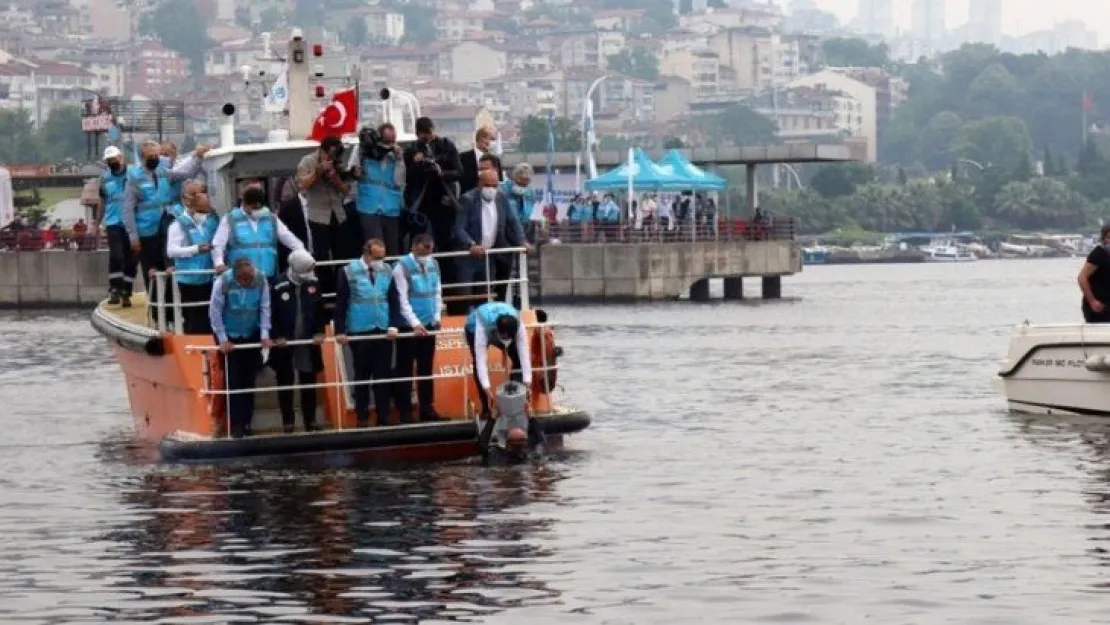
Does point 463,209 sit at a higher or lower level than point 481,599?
higher

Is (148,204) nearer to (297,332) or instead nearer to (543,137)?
Answer: (297,332)

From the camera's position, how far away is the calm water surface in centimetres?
1805

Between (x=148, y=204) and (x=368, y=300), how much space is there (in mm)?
5319

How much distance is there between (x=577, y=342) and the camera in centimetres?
5200

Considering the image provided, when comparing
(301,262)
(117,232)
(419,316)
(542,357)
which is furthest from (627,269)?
(301,262)

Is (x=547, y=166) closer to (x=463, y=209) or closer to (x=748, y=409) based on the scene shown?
(x=748, y=409)

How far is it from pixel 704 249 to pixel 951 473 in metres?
53.4

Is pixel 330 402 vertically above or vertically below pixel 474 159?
below

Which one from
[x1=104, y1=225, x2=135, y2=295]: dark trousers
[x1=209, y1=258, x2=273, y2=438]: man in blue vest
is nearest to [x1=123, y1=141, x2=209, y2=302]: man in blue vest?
[x1=104, y1=225, x2=135, y2=295]: dark trousers

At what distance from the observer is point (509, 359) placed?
25.6m

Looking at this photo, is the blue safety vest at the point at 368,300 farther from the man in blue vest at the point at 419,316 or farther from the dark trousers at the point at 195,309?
the dark trousers at the point at 195,309

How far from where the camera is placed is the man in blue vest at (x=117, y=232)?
31484 mm

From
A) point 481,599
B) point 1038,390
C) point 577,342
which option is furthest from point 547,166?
point 481,599

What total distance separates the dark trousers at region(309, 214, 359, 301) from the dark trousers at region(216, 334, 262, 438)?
1.09 meters
